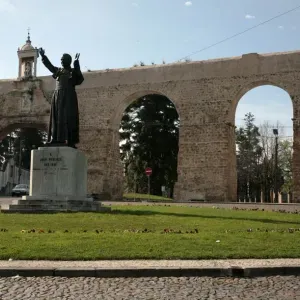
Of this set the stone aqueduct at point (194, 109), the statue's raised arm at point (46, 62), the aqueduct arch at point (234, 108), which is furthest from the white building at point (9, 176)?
the statue's raised arm at point (46, 62)

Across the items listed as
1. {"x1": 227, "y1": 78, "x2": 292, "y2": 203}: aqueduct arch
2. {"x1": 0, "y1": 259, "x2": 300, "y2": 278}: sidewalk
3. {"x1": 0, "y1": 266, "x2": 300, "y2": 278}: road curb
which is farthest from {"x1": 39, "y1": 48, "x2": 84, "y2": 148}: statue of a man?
{"x1": 227, "y1": 78, "x2": 292, "y2": 203}: aqueduct arch

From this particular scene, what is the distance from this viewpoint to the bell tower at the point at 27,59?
113 feet

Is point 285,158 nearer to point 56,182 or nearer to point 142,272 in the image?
point 56,182

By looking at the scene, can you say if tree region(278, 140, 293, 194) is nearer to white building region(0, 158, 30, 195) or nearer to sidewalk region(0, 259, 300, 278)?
white building region(0, 158, 30, 195)

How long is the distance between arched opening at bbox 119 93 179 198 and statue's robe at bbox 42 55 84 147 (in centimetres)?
2569

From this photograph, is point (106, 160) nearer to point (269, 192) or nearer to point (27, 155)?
point (269, 192)

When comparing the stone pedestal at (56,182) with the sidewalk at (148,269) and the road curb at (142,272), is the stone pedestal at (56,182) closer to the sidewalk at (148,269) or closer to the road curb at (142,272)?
the sidewalk at (148,269)

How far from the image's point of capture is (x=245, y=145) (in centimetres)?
6216

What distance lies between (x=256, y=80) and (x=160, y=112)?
16.7m

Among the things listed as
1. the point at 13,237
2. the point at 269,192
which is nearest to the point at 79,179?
the point at 13,237

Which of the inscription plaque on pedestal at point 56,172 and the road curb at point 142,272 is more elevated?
the inscription plaque on pedestal at point 56,172

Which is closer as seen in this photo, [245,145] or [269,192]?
[269,192]

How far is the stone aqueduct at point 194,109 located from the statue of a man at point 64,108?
1393 cm

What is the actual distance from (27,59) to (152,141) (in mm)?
12592
